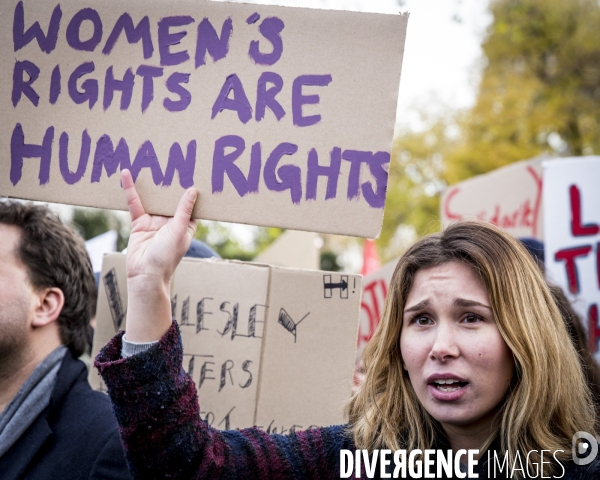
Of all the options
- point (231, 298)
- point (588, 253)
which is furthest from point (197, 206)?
point (588, 253)

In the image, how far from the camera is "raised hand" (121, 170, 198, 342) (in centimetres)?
157

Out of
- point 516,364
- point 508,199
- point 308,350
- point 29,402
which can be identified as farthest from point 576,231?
point 29,402

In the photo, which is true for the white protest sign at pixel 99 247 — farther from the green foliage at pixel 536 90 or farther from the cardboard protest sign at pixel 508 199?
the green foliage at pixel 536 90

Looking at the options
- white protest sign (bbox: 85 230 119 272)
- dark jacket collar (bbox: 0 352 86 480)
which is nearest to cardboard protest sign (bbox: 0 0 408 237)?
dark jacket collar (bbox: 0 352 86 480)

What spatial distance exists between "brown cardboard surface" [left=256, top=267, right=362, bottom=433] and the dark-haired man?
1.65 ft

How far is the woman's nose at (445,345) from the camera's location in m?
1.57

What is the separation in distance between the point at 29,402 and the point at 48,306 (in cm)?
36

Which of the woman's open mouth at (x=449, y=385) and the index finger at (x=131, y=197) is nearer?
the woman's open mouth at (x=449, y=385)

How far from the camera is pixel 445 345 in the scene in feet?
5.16

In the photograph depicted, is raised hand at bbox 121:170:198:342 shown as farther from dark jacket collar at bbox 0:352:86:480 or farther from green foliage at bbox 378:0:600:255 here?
green foliage at bbox 378:0:600:255

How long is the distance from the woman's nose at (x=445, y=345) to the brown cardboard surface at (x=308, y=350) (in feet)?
1.85

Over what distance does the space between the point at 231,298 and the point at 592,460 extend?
116cm

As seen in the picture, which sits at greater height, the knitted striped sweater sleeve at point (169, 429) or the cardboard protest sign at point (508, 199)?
the cardboard protest sign at point (508, 199)

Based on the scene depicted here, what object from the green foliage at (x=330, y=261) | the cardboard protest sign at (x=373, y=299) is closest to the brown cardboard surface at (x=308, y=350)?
the cardboard protest sign at (x=373, y=299)
